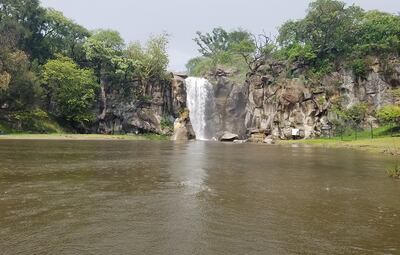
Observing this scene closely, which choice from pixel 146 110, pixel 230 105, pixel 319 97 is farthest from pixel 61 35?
pixel 319 97

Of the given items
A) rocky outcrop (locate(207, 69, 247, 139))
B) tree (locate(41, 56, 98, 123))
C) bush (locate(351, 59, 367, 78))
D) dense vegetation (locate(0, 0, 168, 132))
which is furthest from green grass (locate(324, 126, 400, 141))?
tree (locate(41, 56, 98, 123))

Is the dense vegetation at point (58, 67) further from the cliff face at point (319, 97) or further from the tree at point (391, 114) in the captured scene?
the tree at point (391, 114)

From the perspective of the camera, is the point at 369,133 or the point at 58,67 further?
the point at 58,67

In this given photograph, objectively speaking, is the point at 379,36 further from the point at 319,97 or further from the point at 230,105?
the point at 230,105

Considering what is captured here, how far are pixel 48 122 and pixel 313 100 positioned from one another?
5348 centimetres

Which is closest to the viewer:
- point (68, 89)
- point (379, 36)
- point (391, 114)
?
point (391, 114)

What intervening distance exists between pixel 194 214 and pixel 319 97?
72233mm

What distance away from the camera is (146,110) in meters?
88.0

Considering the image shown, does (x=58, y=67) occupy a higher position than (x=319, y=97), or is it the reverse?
(x=58, y=67)

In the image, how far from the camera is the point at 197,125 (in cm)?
9350

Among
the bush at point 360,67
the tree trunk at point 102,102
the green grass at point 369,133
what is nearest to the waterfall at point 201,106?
the tree trunk at point 102,102

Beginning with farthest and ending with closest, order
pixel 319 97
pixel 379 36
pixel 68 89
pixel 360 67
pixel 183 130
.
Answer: pixel 183 130, pixel 68 89, pixel 379 36, pixel 319 97, pixel 360 67

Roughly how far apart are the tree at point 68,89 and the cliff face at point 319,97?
35.7 m

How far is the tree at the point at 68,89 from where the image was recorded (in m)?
78.9
